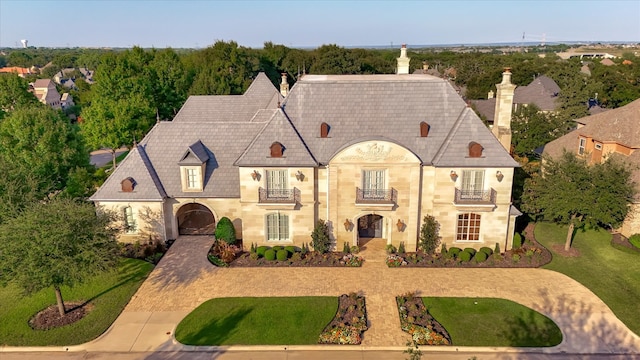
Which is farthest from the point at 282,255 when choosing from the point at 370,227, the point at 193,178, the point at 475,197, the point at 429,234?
the point at 475,197

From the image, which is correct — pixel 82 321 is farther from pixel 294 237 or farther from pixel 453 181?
pixel 453 181

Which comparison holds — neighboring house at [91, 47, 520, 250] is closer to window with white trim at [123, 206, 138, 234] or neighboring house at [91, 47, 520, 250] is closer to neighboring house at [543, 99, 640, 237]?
window with white trim at [123, 206, 138, 234]

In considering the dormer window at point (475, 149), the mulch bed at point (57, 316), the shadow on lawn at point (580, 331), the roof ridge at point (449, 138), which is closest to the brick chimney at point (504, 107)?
the roof ridge at point (449, 138)

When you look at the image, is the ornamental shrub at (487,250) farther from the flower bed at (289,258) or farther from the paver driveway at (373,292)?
the flower bed at (289,258)

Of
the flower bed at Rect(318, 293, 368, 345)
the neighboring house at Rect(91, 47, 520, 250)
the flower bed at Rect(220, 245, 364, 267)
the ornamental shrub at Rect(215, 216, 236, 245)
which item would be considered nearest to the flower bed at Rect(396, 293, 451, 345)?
the flower bed at Rect(318, 293, 368, 345)

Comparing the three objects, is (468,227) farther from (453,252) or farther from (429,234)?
(429,234)
